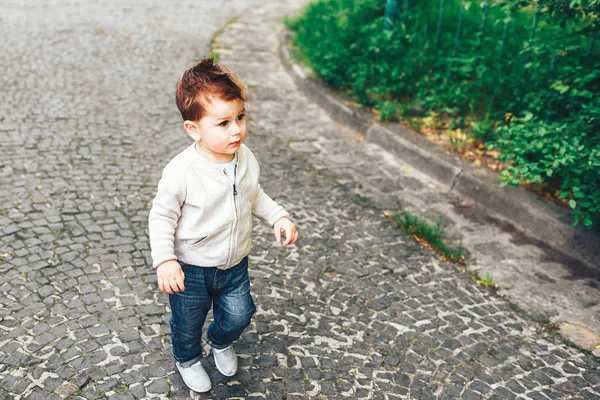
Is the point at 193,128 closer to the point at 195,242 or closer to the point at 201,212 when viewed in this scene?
the point at 201,212

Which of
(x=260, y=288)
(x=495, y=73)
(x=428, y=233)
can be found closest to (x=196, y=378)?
(x=260, y=288)

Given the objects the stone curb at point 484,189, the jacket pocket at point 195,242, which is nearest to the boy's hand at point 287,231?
the jacket pocket at point 195,242

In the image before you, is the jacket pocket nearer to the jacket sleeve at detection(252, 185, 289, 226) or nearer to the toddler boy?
the toddler boy

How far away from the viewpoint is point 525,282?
12.7 feet

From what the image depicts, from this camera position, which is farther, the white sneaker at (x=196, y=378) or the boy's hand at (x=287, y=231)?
the white sneaker at (x=196, y=378)

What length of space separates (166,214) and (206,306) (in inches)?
20.1

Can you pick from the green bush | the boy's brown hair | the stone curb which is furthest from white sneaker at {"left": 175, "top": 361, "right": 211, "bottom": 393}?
the stone curb

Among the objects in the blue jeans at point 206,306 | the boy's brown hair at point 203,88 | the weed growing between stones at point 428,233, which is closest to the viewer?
the boy's brown hair at point 203,88

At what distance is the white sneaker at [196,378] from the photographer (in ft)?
8.86

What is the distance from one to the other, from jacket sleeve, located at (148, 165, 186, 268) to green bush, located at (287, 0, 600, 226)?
2516mm

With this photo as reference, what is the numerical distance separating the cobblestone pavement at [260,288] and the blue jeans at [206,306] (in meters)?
0.21

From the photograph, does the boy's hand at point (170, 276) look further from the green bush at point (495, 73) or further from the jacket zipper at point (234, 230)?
the green bush at point (495, 73)

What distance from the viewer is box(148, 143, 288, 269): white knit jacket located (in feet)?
7.79

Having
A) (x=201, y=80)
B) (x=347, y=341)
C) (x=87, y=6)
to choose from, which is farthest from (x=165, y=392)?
(x=87, y=6)
